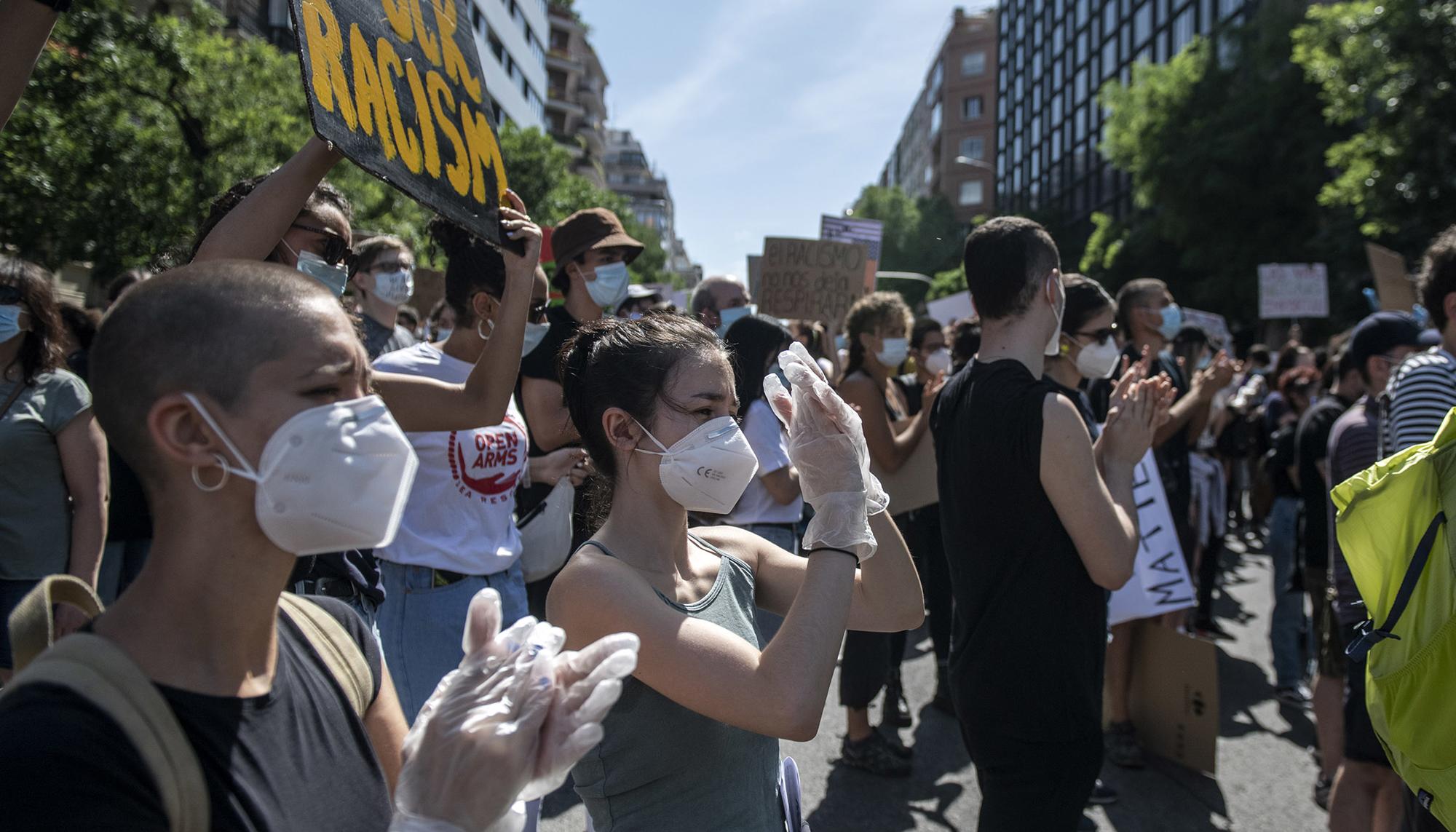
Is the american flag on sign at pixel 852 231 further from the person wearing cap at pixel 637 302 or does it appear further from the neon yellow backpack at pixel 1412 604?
the neon yellow backpack at pixel 1412 604

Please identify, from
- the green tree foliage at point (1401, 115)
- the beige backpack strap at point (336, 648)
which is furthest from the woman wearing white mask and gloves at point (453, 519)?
the green tree foliage at point (1401, 115)

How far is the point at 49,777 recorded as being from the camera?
994mm

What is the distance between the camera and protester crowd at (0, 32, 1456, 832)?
1206 mm

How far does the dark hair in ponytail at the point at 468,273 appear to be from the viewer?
A: 3260mm

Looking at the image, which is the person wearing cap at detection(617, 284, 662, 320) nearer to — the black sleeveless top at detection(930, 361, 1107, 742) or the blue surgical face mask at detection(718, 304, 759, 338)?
the blue surgical face mask at detection(718, 304, 759, 338)

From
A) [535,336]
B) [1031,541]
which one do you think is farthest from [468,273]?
[1031,541]

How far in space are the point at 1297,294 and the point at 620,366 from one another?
12.2 m

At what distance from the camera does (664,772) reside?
1.85 meters

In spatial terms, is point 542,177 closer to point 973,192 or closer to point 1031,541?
point 1031,541

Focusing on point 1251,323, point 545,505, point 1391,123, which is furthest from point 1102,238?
point 545,505

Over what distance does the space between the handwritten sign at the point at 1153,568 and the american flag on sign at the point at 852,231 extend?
610 cm

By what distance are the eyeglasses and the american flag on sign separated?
8223 millimetres

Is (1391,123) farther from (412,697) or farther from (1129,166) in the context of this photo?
(412,697)

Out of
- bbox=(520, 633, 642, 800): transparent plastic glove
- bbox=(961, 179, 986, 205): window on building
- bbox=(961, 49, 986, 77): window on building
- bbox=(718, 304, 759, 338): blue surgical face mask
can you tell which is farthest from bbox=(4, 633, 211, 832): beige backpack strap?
bbox=(961, 49, 986, 77): window on building
